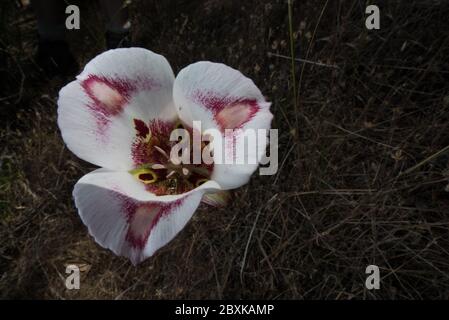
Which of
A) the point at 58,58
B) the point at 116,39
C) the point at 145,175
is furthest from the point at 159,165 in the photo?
the point at 58,58

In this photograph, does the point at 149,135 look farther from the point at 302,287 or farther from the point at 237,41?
the point at 237,41

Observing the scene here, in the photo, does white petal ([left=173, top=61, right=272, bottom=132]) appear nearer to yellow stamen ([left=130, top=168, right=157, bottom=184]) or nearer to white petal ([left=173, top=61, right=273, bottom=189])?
white petal ([left=173, top=61, right=273, bottom=189])

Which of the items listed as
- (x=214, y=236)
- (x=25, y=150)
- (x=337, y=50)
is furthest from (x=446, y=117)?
(x=25, y=150)

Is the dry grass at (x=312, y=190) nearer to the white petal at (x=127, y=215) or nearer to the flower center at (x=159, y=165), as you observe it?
the flower center at (x=159, y=165)

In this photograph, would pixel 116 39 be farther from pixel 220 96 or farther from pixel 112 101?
pixel 220 96

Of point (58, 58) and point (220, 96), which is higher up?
point (220, 96)

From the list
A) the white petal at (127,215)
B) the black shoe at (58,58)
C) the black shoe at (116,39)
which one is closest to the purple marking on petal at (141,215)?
the white petal at (127,215)

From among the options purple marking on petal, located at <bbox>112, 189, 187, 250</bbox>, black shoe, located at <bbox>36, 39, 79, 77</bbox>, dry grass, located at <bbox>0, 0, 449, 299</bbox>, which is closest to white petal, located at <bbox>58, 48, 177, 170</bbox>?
purple marking on petal, located at <bbox>112, 189, 187, 250</bbox>
